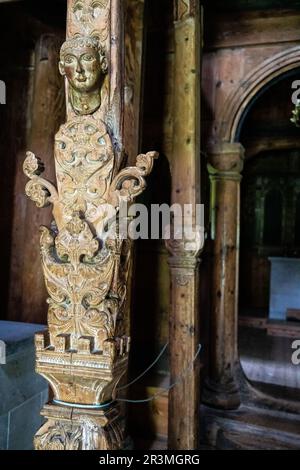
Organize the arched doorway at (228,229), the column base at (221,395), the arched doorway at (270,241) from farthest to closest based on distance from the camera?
the arched doorway at (270,241), the arched doorway at (228,229), the column base at (221,395)

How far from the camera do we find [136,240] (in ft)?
12.0

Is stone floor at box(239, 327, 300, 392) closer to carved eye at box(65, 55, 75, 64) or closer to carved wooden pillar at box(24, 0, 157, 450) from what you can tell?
carved wooden pillar at box(24, 0, 157, 450)

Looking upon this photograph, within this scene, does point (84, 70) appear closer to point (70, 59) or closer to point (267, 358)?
point (70, 59)

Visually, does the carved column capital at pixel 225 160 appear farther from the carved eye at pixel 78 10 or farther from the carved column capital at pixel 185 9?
the carved eye at pixel 78 10

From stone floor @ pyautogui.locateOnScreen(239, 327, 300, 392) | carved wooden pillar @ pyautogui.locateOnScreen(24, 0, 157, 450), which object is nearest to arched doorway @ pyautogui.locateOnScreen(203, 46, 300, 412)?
stone floor @ pyautogui.locateOnScreen(239, 327, 300, 392)

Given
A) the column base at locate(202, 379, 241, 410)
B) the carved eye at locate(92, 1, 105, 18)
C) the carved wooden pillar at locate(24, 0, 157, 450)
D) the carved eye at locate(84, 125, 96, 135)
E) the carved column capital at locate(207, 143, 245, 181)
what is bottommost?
the column base at locate(202, 379, 241, 410)

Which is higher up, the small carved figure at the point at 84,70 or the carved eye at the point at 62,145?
the small carved figure at the point at 84,70

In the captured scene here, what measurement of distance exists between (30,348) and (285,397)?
8.90 ft

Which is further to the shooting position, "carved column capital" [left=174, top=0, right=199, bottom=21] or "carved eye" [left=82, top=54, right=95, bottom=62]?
"carved column capital" [left=174, top=0, right=199, bottom=21]

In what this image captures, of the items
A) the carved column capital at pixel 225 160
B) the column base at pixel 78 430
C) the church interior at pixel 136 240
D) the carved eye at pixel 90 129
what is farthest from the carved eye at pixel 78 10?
the carved column capital at pixel 225 160

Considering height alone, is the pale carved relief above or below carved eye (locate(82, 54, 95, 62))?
below

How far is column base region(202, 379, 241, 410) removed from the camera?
3641 millimetres

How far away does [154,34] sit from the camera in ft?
12.8

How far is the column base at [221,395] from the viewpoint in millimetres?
3641
